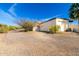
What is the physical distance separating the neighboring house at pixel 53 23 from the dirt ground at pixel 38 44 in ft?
0.21

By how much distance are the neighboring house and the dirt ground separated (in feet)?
0.21

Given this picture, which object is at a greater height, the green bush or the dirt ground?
the green bush

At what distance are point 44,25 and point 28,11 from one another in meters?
0.26

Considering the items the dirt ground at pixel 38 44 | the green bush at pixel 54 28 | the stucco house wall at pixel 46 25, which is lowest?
the dirt ground at pixel 38 44

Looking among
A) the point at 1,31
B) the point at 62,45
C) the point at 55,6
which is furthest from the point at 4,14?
the point at 62,45

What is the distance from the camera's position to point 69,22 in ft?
7.32

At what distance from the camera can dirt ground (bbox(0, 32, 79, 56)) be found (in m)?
2.16

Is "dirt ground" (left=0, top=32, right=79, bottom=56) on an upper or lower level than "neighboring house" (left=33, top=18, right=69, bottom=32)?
lower

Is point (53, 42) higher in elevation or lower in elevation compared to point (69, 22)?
lower

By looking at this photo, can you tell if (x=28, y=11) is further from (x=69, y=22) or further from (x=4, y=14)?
(x=69, y=22)

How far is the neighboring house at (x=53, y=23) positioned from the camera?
223 cm

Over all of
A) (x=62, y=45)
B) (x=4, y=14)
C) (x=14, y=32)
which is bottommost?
(x=62, y=45)

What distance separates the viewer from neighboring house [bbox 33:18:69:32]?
2227 mm

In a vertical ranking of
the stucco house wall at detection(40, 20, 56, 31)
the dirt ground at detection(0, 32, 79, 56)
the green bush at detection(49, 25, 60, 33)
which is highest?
the stucco house wall at detection(40, 20, 56, 31)
